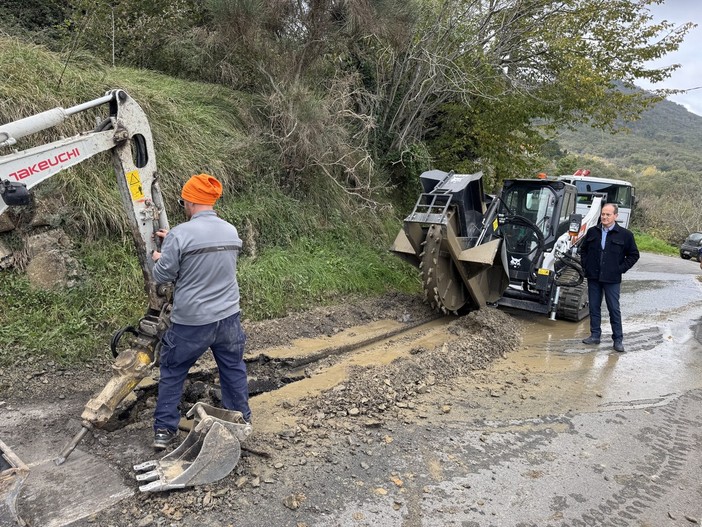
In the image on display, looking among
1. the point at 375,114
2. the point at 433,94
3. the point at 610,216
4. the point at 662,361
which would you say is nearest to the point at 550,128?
the point at 433,94

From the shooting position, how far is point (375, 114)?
→ 35.8 ft

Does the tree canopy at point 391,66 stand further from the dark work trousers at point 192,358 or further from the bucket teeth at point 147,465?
the bucket teeth at point 147,465

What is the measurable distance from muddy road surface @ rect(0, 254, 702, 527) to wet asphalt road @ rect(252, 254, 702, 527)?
14mm

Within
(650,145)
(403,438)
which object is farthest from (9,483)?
(650,145)

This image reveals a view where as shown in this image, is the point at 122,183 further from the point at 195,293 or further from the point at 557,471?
the point at 557,471

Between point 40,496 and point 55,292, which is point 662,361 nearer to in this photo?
point 40,496

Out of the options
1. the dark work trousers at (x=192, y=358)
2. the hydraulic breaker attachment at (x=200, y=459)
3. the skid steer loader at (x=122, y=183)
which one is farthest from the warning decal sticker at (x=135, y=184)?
the hydraulic breaker attachment at (x=200, y=459)

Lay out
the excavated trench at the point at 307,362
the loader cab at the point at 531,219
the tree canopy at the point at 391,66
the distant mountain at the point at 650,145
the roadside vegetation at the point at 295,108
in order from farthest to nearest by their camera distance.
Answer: the distant mountain at the point at 650,145
the tree canopy at the point at 391,66
the loader cab at the point at 531,219
the roadside vegetation at the point at 295,108
the excavated trench at the point at 307,362

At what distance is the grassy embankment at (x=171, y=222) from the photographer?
5.23m

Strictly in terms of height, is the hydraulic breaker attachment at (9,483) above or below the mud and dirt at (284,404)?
above

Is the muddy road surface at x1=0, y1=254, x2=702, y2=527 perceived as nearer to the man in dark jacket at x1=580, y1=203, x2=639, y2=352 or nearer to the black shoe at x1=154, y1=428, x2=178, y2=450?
the black shoe at x1=154, y1=428, x2=178, y2=450

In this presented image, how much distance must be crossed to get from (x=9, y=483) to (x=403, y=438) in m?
2.63

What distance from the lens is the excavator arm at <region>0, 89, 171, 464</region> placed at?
3.15 metres

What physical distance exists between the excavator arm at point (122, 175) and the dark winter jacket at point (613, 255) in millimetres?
5384
